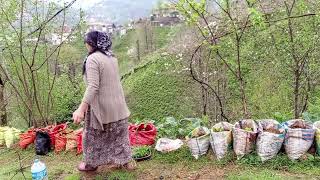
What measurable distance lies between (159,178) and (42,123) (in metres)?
→ 4.78

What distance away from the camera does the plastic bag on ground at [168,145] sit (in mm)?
5004

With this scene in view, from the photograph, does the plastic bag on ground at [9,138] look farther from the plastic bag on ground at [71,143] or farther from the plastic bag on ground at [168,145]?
the plastic bag on ground at [168,145]

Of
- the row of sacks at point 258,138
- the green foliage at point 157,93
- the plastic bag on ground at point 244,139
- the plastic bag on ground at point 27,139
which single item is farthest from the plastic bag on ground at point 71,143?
the green foliage at point 157,93

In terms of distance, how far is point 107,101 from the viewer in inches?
159

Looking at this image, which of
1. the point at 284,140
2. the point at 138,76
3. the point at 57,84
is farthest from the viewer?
the point at 138,76

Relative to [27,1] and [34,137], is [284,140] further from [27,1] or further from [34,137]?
[27,1]

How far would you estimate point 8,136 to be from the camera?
6.59m

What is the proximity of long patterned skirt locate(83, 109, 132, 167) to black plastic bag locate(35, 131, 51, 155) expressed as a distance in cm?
174

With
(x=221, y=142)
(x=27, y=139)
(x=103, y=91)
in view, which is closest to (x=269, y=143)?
(x=221, y=142)

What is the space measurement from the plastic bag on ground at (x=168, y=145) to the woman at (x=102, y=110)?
28.5 inches

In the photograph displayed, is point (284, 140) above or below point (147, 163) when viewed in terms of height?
above

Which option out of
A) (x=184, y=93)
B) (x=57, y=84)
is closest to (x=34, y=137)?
(x=57, y=84)

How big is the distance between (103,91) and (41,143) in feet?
7.68

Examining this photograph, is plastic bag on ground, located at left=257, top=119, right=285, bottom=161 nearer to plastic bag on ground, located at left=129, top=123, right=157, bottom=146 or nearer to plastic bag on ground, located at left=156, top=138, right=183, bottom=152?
plastic bag on ground, located at left=156, top=138, right=183, bottom=152
